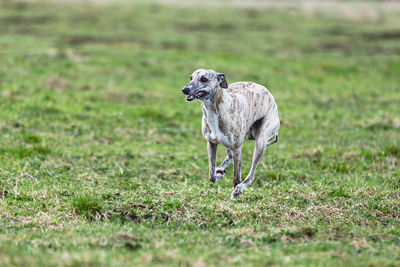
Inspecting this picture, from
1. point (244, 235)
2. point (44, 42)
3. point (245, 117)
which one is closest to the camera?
point (244, 235)

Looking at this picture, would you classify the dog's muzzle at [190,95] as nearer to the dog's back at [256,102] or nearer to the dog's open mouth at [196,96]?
the dog's open mouth at [196,96]

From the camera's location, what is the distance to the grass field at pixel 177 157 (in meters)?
6.62

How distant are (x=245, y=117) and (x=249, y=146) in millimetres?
5147

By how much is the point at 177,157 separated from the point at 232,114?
4457mm

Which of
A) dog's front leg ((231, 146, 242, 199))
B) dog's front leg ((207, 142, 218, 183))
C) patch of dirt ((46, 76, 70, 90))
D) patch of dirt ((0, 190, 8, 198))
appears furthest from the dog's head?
patch of dirt ((46, 76, 70, 90))

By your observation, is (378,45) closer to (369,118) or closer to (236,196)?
(369,118)

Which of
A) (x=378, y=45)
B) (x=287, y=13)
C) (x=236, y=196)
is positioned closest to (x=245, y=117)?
(x=236, y=196)

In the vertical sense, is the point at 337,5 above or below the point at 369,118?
above

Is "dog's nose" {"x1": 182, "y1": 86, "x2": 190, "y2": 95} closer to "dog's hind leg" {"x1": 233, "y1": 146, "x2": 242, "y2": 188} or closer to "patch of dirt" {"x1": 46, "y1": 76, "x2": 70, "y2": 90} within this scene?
"dog's hind leg" {"x1": 233, "y1": 146, "x2": 242, "y2": 188}

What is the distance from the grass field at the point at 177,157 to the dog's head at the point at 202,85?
1.80m

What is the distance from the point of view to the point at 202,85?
26.1 ft

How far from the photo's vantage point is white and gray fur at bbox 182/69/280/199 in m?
8.05

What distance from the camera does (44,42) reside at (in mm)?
26750

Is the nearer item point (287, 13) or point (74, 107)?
point (74, 107)
